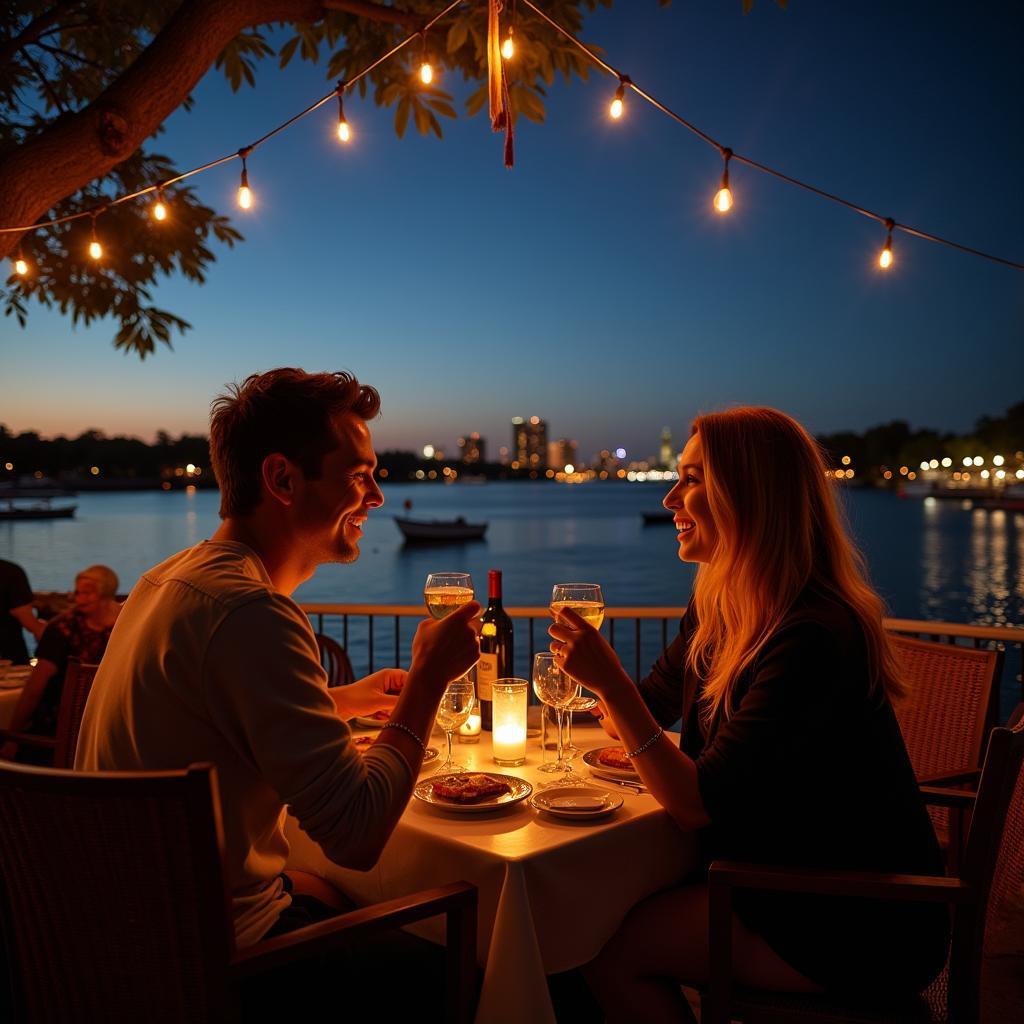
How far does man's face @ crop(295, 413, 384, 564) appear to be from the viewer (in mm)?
1637

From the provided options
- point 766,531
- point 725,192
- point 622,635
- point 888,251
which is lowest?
point 622,635

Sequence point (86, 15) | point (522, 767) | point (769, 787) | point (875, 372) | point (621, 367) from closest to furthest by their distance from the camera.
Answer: point (769, 787) < point (522, 767) < point (86, 15) < point (621, 367) < point (875, 372)

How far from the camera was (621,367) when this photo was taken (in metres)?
49.6

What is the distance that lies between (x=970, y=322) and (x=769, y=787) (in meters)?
61.8

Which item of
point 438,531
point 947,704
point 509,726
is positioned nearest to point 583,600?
point 509,726

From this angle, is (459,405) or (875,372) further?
(459,405)

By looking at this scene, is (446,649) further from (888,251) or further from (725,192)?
(888,251)

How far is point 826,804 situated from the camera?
5.55 ft

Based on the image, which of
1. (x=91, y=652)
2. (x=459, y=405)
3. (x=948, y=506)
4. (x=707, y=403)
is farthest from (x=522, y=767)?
(x=948, y=506)

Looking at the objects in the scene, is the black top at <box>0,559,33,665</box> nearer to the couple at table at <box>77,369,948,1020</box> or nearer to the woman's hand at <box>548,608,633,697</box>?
the couple at table at <box>77,369,948,1020</box>

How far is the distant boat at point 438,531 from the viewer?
45.7 metres

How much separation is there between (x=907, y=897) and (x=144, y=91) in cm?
363

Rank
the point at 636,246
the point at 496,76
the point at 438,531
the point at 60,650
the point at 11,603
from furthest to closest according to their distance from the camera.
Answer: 1. the point at 438,531
2. the point at 636,246
3. the point at 11,603
4. the point at 60,650
5. the point at 496,76

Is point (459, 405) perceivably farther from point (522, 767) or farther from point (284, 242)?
point (522, 767)
